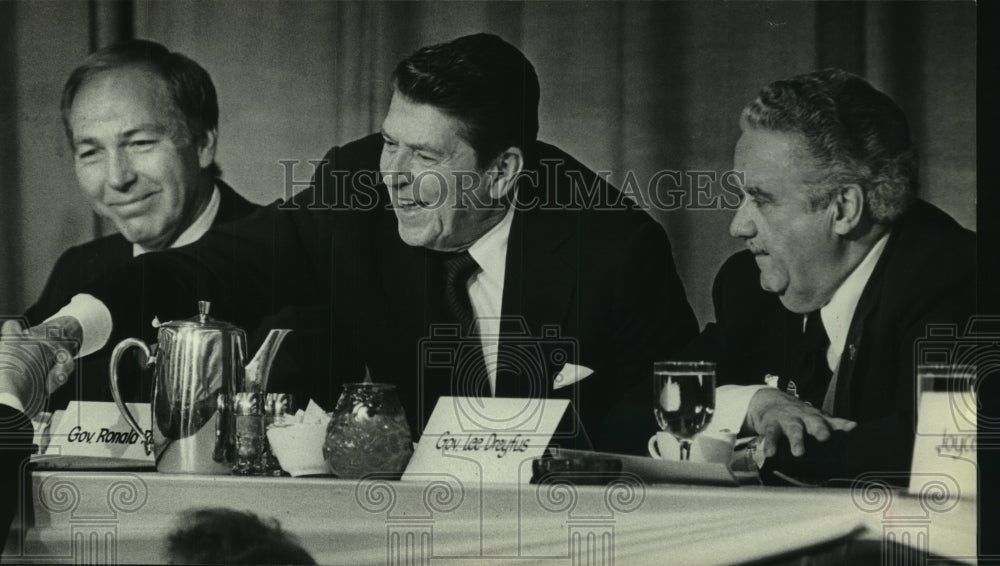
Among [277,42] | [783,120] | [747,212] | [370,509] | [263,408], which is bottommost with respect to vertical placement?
[370,509]

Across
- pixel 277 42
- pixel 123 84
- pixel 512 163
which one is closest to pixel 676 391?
pixel 512 163

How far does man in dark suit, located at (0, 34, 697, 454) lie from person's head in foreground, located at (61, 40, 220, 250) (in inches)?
4.9

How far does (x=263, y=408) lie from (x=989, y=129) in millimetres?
1784

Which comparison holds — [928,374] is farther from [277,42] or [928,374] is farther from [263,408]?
[277,42]

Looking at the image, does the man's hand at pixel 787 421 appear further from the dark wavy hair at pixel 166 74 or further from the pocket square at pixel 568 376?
the dark wavy hair at pixel 166 74

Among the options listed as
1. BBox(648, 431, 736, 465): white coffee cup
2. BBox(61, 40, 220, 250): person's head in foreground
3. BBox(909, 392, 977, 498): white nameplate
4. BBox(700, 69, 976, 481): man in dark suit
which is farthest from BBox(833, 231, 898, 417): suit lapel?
BBox(61, 40, 220, 250): person's head in foreground

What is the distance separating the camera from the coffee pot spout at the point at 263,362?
2568mm

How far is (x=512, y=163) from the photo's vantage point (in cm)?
265

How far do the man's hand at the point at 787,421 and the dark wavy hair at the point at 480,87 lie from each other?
2.53 ft

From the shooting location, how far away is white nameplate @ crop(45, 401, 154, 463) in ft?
8.59

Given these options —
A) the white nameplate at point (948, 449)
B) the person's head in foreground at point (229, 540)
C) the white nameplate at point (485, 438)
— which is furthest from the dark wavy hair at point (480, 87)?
the white nameplate at point (948, 449)

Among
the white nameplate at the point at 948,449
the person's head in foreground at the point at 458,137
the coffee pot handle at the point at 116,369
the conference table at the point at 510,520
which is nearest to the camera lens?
the conference table at the point at 510,520

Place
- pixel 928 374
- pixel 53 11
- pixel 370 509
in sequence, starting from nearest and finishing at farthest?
pixel 370 509
pixel 928 374
pixel 53 11

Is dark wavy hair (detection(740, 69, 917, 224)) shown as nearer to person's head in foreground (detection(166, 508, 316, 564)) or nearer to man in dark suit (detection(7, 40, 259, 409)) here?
man in dark suit (detection(7, 40, 259, 409))
